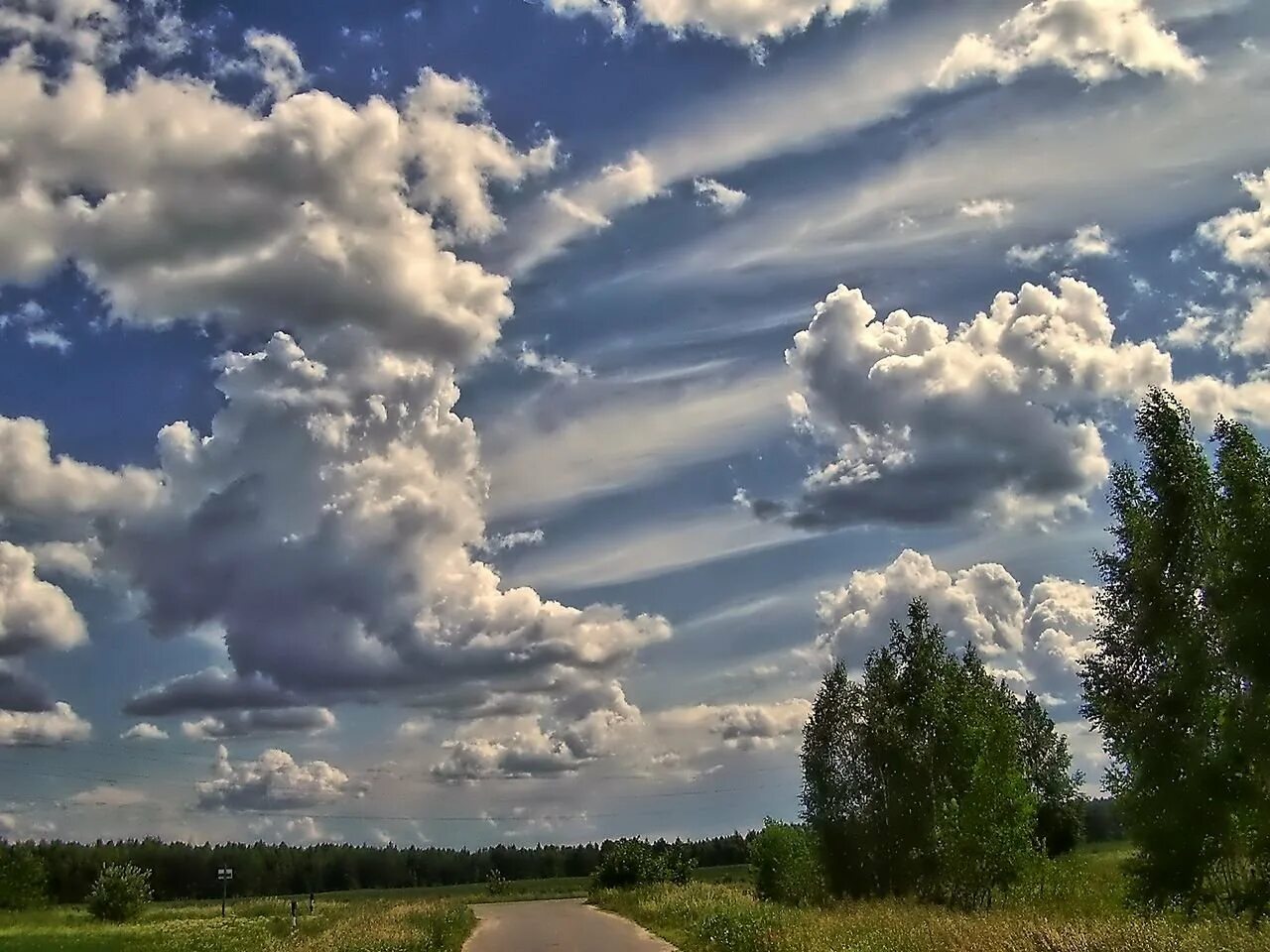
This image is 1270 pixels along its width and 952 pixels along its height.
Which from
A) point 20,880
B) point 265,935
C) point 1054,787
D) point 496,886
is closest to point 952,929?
point 265,935

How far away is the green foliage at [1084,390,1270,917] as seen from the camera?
28406 mm

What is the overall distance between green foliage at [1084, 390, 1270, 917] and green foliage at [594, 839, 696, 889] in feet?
224

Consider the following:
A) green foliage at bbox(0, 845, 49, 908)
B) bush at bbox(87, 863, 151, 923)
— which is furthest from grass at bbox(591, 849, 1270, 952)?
green foliage at bbox(0, 845, 49, 908)

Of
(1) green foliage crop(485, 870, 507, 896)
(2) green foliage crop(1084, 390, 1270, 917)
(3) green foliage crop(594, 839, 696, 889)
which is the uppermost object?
(2) green foliage crop(1084, 390, 1270, 917)

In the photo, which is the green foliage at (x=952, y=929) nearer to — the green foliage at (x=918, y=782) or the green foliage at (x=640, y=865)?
the green foliage at (x=918, y=782)

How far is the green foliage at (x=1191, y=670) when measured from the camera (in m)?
28.4

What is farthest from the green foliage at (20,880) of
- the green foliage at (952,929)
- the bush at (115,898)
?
the green foliage at (952,929)

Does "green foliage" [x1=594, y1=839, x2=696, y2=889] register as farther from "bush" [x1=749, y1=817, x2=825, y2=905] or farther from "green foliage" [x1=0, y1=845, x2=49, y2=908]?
"green foliage" [x1=0, y1=845, x2=49, y2=908]

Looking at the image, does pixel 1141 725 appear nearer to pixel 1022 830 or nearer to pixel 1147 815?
pixel 1147 815

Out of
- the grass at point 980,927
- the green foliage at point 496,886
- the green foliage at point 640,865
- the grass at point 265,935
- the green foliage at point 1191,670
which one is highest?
the green foliage at point 1191,670

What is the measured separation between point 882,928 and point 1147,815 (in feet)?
33.1

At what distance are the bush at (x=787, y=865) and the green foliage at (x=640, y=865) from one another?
3410cm

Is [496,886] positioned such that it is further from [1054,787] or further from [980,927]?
[980,927]

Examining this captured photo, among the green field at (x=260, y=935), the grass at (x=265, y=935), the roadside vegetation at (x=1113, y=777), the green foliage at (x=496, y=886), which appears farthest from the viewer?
the green foliage at (x=496, y=886)
